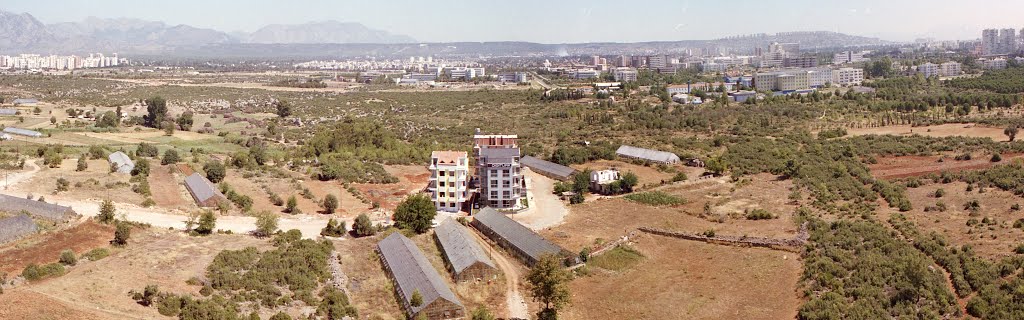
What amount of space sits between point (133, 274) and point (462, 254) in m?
10.8

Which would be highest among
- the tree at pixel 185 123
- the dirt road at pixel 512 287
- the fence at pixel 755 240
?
the tree at pixel 185 123

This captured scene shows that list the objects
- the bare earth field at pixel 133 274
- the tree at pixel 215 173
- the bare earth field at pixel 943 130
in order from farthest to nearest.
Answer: the bare earth field at pixel 943 130
the tree at pixel 215 173
the bare earth field at pixel 133 274

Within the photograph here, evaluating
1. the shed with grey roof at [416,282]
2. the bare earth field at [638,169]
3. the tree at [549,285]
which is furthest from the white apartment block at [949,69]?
the tree at [549,285]

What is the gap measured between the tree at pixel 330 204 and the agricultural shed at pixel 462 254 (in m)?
6.26

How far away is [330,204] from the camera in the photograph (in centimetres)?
3888

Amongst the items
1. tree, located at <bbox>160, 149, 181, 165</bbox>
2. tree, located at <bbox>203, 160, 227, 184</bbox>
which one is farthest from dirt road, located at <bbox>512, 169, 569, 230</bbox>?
tree, located at <bbox>160, 149, 181, 165</bbox>

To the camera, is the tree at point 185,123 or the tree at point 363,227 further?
the tree at point 185,123

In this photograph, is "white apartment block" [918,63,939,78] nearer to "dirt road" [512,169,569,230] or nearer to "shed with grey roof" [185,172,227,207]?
"dirt road" [512,169,569,230]

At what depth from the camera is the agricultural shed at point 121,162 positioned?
145ft

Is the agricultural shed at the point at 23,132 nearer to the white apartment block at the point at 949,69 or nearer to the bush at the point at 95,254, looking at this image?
the bush at the point at 95,254

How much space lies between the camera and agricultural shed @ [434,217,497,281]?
2903cm

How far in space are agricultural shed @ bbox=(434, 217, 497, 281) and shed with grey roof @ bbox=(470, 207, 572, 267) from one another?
3.43 ft

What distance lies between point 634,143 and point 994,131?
1050 inches

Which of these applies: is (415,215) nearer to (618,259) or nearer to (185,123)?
(618,259)
